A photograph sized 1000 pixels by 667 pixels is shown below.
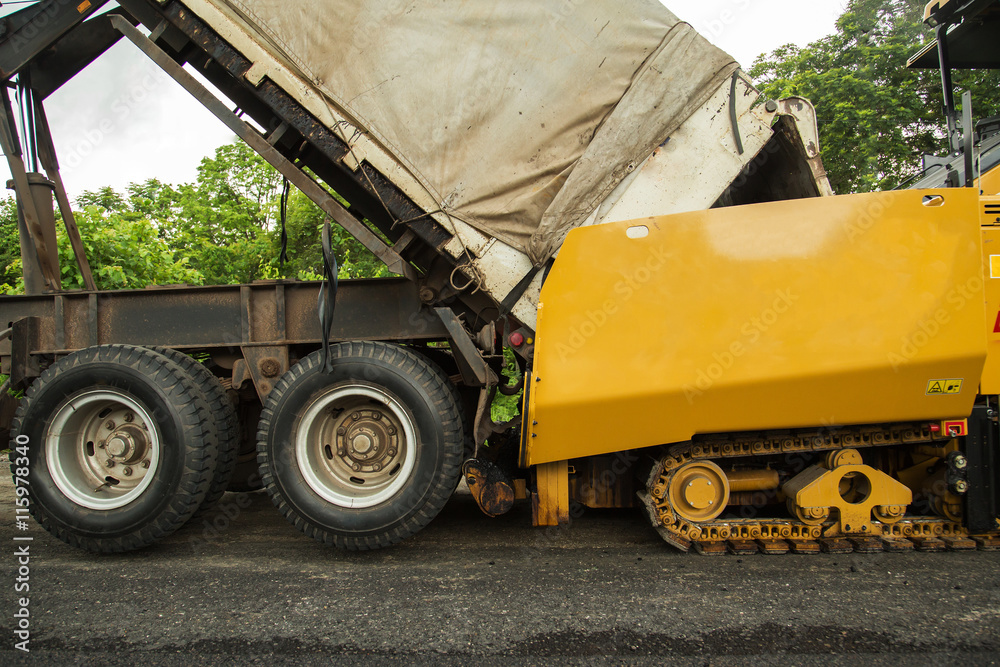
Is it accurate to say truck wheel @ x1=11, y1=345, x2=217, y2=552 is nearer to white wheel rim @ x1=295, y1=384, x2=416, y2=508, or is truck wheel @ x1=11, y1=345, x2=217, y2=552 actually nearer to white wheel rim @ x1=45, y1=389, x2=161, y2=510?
white wheel rim @ x1=45, y1=389, x2=161, y2=510

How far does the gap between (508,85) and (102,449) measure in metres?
3.65

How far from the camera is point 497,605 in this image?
2938 millimetres

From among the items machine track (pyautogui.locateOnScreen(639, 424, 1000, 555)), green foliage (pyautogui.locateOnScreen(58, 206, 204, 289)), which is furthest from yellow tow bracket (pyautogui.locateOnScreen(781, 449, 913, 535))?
green foliage (pyautogui.locateOnScreen(58, 206, 204, 289))

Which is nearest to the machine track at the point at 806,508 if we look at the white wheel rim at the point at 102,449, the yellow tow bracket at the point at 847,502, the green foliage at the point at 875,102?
the yellow tow bracket at the point at 847,502

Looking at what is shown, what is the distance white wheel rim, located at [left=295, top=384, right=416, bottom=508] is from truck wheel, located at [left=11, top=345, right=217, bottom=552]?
66cm

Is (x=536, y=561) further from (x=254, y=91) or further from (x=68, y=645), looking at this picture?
(x=254, y=91)

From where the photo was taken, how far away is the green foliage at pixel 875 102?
12.7 meters

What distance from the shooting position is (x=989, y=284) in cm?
335

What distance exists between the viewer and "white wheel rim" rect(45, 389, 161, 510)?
12.3 feet

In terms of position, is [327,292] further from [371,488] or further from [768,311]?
[768,311]

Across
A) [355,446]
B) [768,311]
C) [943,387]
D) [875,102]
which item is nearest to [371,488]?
[355,446]

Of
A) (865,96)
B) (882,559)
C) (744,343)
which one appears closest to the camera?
(744,343)

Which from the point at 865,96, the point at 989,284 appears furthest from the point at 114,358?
the point at 865,96

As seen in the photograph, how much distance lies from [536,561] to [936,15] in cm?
475
